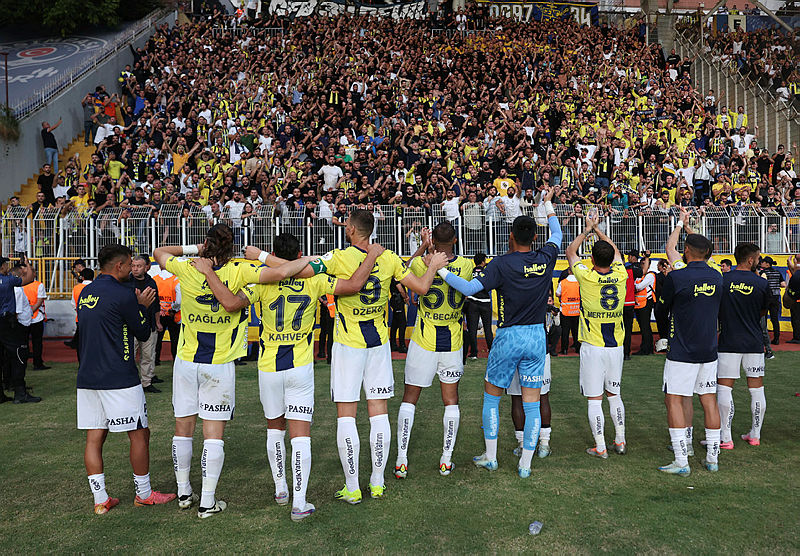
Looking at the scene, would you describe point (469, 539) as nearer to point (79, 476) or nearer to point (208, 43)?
point (79, 476)

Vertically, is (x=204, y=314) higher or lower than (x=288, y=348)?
higher

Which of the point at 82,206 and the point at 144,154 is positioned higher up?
the point at 144,154

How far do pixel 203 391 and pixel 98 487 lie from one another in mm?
1153

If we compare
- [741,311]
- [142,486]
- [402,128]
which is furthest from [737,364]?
[402,128]

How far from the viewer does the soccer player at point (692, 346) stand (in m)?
6.15

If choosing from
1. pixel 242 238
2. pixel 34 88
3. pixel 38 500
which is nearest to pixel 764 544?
pixel 38 500

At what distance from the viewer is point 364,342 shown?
18.1ft

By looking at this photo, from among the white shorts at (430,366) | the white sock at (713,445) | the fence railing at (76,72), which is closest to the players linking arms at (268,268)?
the white shorts at (430,366)

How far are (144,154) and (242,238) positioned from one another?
5.23 m

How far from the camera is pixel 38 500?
5559mm

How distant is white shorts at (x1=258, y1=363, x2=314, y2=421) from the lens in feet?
17.0

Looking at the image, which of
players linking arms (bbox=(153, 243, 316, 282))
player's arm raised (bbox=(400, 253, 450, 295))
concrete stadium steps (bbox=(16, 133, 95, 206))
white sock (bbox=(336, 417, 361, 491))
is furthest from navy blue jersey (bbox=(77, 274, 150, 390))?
concrete stadium steps (bbox=(16, 133, 95, 206))

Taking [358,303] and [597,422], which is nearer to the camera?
[358,303]

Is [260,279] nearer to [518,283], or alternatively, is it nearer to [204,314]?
[204,314]
